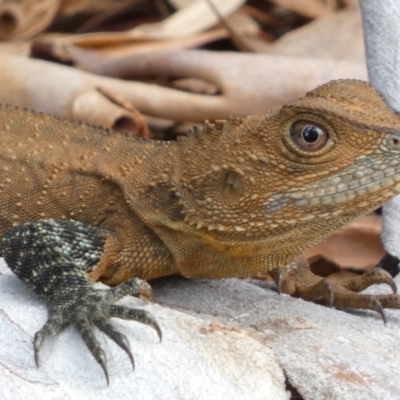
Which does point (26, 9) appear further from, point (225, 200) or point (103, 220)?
point (225, 200)

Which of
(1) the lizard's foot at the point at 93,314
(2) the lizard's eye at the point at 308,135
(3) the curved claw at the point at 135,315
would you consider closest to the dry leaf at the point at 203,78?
(2) the lizard's eye at the point at 308,135

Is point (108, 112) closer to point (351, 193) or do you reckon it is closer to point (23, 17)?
point (23, 17)

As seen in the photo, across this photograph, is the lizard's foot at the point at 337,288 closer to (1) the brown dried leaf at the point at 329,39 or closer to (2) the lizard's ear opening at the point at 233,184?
(2) the lizard's ear opening at the point at 233,184

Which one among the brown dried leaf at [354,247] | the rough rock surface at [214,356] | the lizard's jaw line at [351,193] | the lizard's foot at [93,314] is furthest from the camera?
the brown dried leaf at [354,247]

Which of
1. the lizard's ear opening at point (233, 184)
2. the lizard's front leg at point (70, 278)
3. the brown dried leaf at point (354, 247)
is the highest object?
the lizard's ear opening at point (233, 184)

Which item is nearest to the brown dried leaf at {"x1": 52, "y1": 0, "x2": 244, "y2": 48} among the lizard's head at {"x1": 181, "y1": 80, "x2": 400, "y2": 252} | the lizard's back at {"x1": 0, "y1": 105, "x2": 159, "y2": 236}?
the lizard's back at {"x1": 0, "y1": 105, "x2": 159, "y2": 236}

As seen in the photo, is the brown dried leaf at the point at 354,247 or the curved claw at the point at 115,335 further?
the brown dried leaf at the point at 354,247

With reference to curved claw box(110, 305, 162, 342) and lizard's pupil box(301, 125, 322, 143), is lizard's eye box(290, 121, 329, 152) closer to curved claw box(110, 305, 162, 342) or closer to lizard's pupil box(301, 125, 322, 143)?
lizard's pupil box(301, 125, 322, 143)

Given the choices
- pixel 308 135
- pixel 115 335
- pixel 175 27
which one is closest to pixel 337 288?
pixel 308 135

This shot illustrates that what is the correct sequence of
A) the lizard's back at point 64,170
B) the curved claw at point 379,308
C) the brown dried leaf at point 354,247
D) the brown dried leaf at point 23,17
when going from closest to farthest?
the curved claw at point 379,308 → the lizard's back at point 64,170 → the brown dried leaf at point 354,247 → the brown dried leaf at point 23,17
